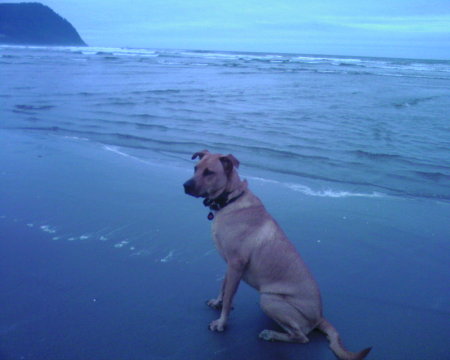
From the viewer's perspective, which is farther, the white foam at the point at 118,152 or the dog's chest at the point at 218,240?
the white foam at the point at 118,152

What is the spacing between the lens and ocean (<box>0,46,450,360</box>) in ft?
12.4

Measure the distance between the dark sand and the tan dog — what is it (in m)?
0.19

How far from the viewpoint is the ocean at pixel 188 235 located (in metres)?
3.78

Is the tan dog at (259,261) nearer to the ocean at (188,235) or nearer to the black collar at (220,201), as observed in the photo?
the black collar at (220,201)

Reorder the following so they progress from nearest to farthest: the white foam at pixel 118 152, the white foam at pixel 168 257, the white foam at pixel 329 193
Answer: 1. the white foam at pixel 168 257
2. the white foam at pixel 329 193
3. the white foam at pixel 118 152

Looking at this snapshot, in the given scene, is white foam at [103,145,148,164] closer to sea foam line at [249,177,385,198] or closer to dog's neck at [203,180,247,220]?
sea foam line at [249,177,385,198]

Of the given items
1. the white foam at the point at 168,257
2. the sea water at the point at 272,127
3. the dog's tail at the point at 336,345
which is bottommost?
the dog's tail at the point at 336,345

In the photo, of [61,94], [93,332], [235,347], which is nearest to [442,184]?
[235,347]

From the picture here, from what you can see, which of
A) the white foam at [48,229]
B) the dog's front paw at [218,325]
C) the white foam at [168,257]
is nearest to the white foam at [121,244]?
the white foam at [168,257]

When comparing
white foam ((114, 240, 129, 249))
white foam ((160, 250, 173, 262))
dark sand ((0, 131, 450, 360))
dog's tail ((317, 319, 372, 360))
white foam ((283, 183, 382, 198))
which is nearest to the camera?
dog's tail ((317, 319, 372, 360))

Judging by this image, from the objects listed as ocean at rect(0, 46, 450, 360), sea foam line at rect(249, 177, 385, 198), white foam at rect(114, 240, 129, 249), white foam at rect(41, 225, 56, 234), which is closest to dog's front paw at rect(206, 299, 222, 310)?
ocean at rect(0, 46, 450, 360)

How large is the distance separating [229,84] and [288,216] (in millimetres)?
18896

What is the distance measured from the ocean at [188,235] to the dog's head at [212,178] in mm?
1179

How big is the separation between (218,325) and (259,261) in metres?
0.75
